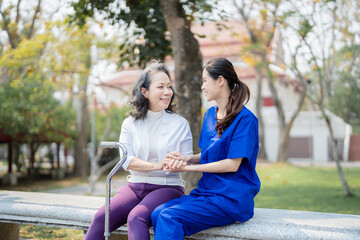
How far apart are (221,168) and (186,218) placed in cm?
39

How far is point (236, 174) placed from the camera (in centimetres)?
268

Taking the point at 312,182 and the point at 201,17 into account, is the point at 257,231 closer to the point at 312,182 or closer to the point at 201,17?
the point at 201,17

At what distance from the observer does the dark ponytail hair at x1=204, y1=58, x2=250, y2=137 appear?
274cm

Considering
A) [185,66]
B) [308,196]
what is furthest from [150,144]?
[308,196]

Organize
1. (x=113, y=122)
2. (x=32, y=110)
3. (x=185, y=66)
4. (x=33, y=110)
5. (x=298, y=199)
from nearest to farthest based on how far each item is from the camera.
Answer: (x=185, y=66), (x=298, y=199), (x=33, y=110), (x=32, y=110), (x=113, y=122)

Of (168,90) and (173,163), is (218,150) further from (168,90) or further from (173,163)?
(168,90)

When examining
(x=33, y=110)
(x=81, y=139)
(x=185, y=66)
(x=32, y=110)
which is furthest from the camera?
(x=81, y=139)

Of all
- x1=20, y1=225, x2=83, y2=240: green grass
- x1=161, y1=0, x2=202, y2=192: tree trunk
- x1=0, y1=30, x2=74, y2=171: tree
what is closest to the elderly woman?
x1=161, y1=0, x2=202, y2=192: tree trunk

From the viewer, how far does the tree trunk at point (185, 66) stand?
490 centimetres

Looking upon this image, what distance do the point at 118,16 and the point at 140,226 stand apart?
12.1ft

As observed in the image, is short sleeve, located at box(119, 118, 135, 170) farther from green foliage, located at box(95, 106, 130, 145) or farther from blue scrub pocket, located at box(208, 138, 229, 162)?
green foliage, located at box(95, 106, 130, 145)

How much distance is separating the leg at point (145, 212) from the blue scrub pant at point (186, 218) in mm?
64

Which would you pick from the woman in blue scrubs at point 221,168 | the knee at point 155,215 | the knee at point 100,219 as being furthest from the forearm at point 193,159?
the knee at point 100,219

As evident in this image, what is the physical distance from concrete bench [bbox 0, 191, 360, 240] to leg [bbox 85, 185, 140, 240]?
0.62 ft
